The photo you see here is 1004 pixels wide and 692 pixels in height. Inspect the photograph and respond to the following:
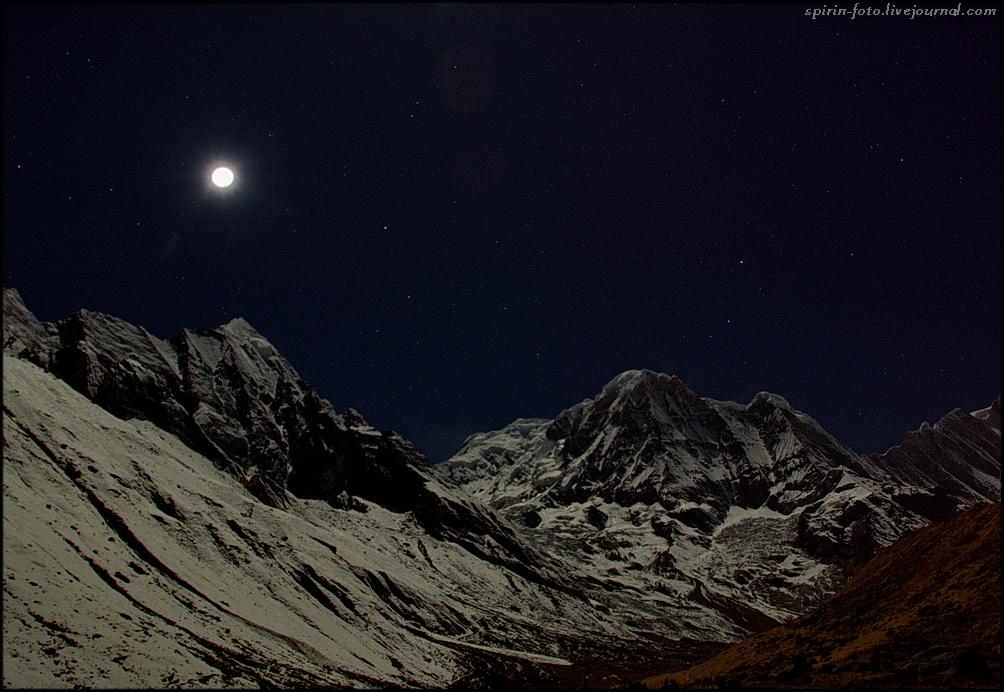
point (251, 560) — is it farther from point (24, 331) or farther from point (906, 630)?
point (24, 331)

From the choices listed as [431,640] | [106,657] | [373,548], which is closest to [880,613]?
[106,657]

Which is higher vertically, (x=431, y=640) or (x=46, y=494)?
(x=46, y=494)

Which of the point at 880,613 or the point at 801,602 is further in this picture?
the point at 801,602

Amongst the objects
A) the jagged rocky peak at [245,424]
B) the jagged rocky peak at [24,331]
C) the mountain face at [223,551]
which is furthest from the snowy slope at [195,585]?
the jagged rocky peak at [24,331]

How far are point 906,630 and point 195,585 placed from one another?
216ft

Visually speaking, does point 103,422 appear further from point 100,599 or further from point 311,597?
point 100,599

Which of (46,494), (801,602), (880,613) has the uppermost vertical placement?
(801,602)

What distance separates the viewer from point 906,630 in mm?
25438

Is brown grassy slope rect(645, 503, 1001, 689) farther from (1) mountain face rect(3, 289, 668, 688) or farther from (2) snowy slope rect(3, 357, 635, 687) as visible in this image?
(1) mountain face rect(3, 289, 668, 688)

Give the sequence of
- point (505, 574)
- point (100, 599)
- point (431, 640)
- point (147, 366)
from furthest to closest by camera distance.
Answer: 1. point (147, 366)
2. point (505, 574)
3. point (431, 640)
4. point (100, 599)

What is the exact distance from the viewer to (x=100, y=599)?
44344 millimetres

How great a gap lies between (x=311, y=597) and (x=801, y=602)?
7225 inches

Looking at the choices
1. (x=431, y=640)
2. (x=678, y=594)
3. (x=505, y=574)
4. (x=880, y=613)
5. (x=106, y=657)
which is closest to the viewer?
(x=880, y=613)

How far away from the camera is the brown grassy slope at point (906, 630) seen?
21484mm
